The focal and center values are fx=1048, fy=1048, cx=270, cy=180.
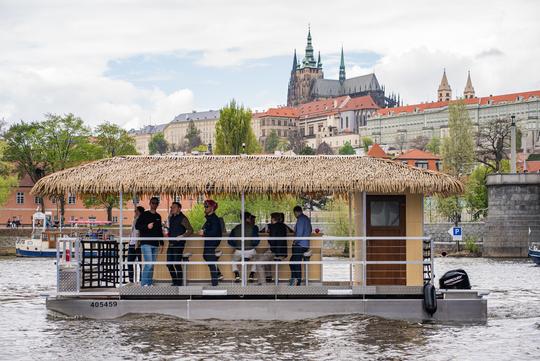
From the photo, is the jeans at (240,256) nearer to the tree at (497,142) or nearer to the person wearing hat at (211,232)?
the person wearing hat at (211,232)

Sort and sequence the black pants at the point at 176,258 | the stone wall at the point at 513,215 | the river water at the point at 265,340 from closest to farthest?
the river water at the point at 265,340, the black pants at the point at 176,258, the stone wall at the point at 513,215

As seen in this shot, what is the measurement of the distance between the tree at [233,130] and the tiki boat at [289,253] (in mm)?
90761

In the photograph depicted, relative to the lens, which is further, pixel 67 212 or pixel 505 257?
pixel 67 212

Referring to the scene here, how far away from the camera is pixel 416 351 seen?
2027 centimetres

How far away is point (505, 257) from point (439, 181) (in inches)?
2323

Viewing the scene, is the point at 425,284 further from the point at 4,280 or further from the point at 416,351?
the point at 4,280

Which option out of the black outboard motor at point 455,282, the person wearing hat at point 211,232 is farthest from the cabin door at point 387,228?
the person wearing hat at point 211,232

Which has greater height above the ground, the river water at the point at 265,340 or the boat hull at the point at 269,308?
the boat hull at the point at 269,308

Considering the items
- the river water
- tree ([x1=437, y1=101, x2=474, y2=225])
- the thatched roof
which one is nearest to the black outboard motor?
the river water

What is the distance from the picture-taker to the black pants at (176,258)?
23.3 meters

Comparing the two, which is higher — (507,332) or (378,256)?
(378,256)

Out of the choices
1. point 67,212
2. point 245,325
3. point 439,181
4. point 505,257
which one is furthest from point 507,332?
point 67,212

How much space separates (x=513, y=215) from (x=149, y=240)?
60.8 m

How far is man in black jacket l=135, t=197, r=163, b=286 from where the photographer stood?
23312mm
